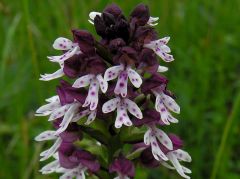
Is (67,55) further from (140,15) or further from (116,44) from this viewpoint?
(140,15)

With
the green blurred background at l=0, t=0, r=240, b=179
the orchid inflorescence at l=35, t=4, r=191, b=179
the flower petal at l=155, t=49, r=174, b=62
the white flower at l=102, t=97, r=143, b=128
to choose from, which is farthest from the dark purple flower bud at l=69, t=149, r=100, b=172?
the green blurred background at l=0, t=0, r=240, b=179

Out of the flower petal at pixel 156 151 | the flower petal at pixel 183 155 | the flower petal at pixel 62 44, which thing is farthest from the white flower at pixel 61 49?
the flower petal at pixel 183 155

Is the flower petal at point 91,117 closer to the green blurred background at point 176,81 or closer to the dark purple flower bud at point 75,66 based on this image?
the dark purple flower bud at point 75,66

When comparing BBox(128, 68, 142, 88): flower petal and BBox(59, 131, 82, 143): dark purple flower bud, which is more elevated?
BBox(128, 68, 142, 88): flower petal

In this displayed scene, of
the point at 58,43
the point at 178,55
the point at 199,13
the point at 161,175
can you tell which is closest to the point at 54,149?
the point at 58,43

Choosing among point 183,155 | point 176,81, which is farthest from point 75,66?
point 176,81

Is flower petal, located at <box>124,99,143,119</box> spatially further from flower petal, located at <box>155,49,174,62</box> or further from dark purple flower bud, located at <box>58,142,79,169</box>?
dark purple flower bud, located at <box>58,142,79,169</box>

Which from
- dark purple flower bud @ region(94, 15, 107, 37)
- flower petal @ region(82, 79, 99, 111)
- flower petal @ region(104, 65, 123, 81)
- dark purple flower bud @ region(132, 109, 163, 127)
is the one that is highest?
dark purple flower bud @ region(94, 15, 107, 37)
